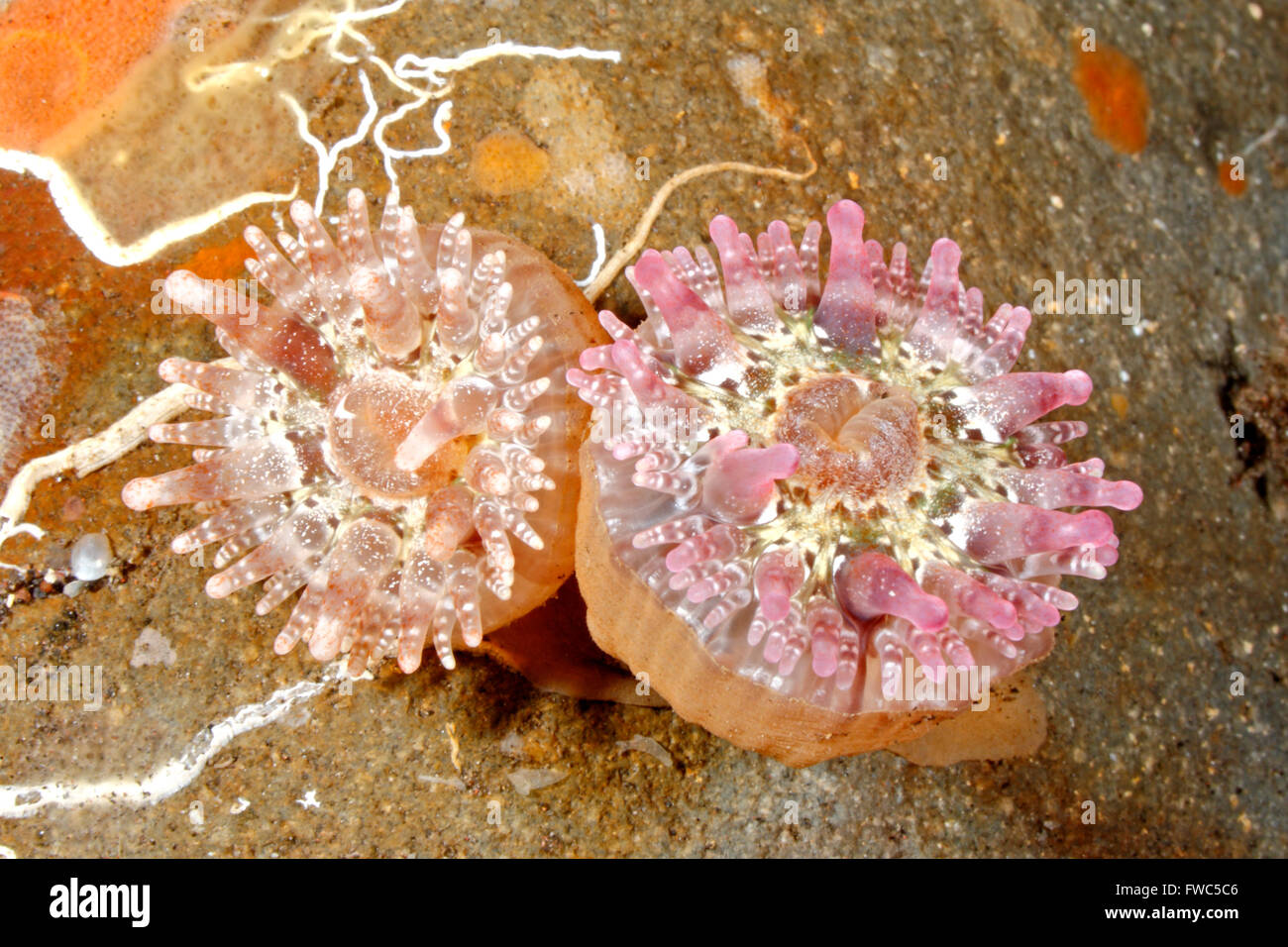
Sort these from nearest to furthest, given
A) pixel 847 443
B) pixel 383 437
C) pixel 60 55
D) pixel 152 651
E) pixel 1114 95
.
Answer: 1. pixel 847 443
2. pixel 383 437
3. pixel 152 651
4. pixel 60 55
5. pixel 1114 95

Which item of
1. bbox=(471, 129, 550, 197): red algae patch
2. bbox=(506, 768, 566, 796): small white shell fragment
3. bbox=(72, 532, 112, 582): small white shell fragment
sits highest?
bbox=(471, 129, 550, 197): red algae patch

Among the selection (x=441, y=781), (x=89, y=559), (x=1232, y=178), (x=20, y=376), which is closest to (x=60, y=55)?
(x=20, y=376)

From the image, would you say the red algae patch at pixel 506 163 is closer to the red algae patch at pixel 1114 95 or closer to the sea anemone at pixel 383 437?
the sea anemone at pixel 383 437

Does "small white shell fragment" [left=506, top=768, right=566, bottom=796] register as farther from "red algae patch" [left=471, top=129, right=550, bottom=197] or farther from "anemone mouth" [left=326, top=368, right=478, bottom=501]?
"red algae patch" [left=471, top=129, right=550, bottom=197]

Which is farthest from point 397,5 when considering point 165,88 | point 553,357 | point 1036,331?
point 1036,331

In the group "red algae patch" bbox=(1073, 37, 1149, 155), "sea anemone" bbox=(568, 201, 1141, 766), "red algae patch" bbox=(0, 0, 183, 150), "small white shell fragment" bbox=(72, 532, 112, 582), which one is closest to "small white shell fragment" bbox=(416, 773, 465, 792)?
"sea anemone" bbox=(568, 201, 1141, 766)

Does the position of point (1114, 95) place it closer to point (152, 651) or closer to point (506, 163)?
point (506, 163)
